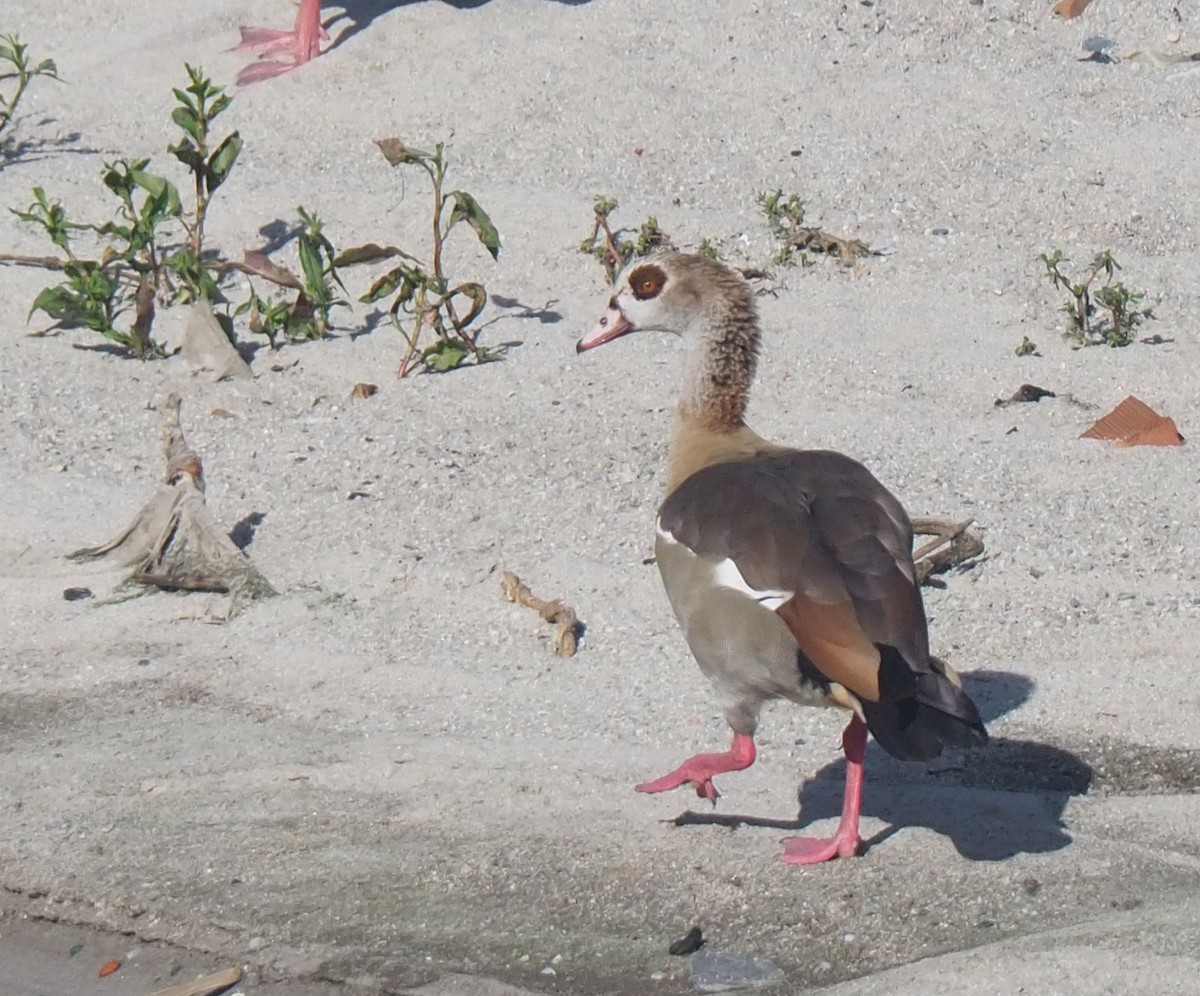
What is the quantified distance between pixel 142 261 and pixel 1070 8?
17.3ft

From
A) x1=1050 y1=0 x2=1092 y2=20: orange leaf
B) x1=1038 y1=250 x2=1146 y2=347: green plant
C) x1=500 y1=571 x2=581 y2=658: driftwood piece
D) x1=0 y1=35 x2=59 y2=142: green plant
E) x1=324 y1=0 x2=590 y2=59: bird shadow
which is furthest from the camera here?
x1=324 y1=0 x2=590 y2=59: bird shadow

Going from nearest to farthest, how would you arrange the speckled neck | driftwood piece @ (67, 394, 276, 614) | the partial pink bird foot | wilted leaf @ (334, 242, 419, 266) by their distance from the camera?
the partial pink bird foot → the speckled neck → driftwood piece @ (67, 394, 276, 614) → wilted leaf @ (334, 242, 419, 266)

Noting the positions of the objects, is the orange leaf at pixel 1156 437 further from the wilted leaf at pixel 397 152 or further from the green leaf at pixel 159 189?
the green leaf at pixel 159 189

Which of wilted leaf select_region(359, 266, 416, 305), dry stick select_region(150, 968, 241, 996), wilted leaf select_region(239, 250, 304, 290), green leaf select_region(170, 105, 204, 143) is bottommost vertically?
dry stick select_region(150, 968, 241, 996)

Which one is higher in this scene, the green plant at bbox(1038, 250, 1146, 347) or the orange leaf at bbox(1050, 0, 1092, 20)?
the orange leaf at bbox(1050, 0, 1092, 20)

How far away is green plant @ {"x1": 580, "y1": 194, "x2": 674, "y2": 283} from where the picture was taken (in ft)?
27.1

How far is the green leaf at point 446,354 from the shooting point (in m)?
7.68

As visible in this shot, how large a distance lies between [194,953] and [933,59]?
714 cm

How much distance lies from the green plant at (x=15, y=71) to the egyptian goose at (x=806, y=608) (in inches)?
210

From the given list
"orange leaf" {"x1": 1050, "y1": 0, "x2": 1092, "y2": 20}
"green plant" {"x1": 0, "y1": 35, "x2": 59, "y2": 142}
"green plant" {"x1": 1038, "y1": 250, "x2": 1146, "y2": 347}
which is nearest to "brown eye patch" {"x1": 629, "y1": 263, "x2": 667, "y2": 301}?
"green plant" {"x1": 1038, "y1": 250, "x2": 1146, "y2": 347}

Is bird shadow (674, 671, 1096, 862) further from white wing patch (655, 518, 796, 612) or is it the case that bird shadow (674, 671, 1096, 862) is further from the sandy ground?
white wing patch (655, 518, 796, 612)

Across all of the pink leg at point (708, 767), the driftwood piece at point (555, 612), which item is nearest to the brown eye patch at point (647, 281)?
the driftwood piece at point (555, 612)

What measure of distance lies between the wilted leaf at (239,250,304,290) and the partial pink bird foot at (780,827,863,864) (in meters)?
4.13

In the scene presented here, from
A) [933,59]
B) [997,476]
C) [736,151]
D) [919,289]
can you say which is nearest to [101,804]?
[997,476]
